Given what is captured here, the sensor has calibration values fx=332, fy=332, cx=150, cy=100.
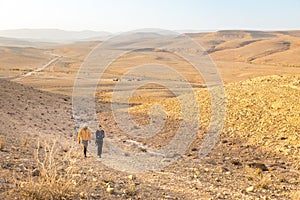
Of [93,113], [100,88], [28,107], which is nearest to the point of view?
[28,107]

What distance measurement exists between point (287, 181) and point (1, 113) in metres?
12.0

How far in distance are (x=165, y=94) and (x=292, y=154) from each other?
882 inches

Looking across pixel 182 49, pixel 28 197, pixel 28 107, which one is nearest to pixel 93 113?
pixel 28 107

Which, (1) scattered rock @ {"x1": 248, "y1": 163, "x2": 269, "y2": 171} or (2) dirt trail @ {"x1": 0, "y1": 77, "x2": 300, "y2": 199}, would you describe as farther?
(1) scattered rock @ {"x1": 248, "y1": 163, "x2": 269, "y2": 171}

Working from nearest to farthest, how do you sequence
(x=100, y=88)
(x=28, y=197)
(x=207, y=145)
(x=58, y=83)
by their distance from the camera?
(x=28, y=197) → (x=207, y=145) → (x=100, y=88) → (x=58, y=83)

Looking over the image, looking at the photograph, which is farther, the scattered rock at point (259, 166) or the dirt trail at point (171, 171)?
the scattered rock at point (259, 166)

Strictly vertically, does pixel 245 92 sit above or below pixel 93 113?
above

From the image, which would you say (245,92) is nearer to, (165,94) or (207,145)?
(207,145)

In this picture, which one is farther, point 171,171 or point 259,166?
point 259,166

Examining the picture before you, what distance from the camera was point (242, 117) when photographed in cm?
1562

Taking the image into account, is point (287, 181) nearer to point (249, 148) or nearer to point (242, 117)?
point (249, 148)

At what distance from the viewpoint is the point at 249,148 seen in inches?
498

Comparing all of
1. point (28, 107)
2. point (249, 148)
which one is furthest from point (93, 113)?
point (249, 148)

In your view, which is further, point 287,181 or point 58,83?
point 58,83
